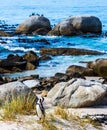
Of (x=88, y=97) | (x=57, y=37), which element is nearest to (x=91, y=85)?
(x=88, y=97)

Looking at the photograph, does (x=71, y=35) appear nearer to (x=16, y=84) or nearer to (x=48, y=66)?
(x=48, y=66)

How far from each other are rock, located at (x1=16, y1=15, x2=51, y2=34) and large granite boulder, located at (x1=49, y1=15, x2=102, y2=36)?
127 centimetres

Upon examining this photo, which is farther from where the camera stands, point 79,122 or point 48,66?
point 48,66

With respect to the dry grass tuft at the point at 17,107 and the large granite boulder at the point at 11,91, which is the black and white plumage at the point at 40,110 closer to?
Answer: the dry grass tuft at the point at 17,107

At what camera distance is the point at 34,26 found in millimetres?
44438

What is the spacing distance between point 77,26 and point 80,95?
29163mm

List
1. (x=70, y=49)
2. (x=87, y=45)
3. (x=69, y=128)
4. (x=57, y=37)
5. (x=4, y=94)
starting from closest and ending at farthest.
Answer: (x=69, y=128)
(x=4, y=94)
(x=70, y=49)
(x=87, y=45)
(x=57, y=37)

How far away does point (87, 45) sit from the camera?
36656mm

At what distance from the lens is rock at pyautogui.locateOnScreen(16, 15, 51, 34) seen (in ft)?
145

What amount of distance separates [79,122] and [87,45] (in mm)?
24830

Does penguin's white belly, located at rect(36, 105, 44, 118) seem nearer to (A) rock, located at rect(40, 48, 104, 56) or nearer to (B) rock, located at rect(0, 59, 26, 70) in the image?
(B) rock, located at rect(0, 59, 26, 70)

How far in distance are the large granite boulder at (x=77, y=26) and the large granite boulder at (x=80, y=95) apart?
2764 centimetres

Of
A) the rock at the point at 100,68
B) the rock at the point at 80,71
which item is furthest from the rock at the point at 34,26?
the rock at the point at 100,68

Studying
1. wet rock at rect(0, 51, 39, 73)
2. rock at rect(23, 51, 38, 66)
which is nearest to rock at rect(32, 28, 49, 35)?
rock at rect(23, 51, 38, 66)
